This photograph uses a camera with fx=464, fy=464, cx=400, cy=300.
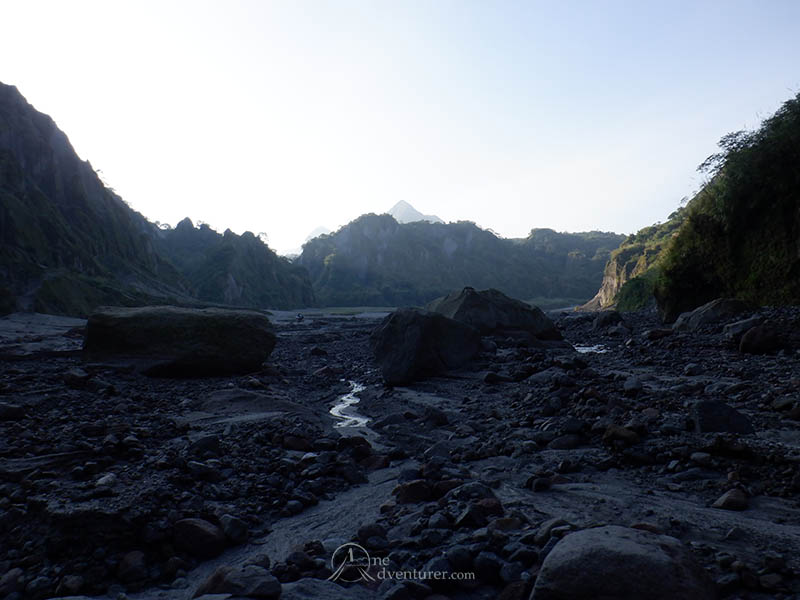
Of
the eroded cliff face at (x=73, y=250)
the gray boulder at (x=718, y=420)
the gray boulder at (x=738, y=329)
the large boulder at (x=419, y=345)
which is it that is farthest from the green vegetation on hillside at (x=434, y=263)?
the gray boulder at (x=718, y=420)

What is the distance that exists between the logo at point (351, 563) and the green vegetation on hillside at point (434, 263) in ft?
326

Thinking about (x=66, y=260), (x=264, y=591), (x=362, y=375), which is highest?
(x=66, y=260)

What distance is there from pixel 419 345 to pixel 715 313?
804cm

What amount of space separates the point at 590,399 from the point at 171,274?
6497 centimetres

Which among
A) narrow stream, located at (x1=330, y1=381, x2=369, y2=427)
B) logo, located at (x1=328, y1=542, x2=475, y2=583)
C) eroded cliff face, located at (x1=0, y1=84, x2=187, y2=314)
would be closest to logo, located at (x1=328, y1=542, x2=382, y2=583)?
logo, located at (x1=328, y1=542, x2=475, y2=583)

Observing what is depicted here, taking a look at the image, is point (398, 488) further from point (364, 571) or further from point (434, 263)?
point (434, 263)

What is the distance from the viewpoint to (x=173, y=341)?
982cm

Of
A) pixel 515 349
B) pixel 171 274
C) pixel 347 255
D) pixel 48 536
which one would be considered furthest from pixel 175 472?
pixel 347 255

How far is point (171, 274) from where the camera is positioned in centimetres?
6153

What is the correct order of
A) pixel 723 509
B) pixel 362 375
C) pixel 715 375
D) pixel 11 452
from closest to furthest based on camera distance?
pixel 723 509, pixel 11 452, pixel 715 375, pixel 362 375

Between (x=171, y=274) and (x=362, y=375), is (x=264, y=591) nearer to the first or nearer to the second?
(x=362, y=375)

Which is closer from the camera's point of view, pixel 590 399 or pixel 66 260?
pixel 590 399

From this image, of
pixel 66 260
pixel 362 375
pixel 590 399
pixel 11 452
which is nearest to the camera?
pixel 11 452

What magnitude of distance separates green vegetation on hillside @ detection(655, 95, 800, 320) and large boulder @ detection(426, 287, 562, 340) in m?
5.45
